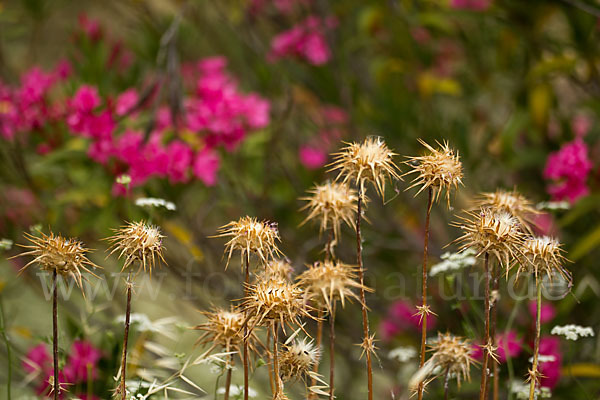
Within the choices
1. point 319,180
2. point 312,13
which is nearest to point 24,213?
point 319,180

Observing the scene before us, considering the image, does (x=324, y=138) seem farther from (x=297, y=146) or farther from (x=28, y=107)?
(x=28, y=107)

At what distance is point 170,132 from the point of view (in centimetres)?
139

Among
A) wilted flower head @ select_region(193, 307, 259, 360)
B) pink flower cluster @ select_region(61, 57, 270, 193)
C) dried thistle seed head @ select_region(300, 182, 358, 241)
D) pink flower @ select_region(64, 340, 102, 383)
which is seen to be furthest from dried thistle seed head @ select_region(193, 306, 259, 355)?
pink flower cluster @ select_region(61, 57, 270, 193)

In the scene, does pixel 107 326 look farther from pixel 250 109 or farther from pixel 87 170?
pixel 250 109

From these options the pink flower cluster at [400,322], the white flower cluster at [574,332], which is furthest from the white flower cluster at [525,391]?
the pink flower cluster at [400,322]

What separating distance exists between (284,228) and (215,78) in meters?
0.55

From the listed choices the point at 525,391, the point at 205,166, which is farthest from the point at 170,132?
the point at 525,391

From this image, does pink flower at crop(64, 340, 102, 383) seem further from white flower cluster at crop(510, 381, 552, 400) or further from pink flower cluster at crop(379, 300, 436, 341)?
pink flower cluster at crop(379, 300, 436, 341)

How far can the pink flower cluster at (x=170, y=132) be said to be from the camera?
126cm

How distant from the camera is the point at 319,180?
1737 millimetres

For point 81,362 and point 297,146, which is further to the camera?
point 297,146

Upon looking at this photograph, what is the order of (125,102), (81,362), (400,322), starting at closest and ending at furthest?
1. (81,362)
2. (125,102)
3. (400,322)

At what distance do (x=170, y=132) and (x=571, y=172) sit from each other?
876 mm

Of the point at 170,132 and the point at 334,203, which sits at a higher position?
the point at 170,132
